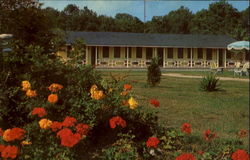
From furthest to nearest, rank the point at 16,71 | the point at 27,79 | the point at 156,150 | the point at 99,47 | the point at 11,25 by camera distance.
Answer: the point at 99,47, the point at 11,25, the point at 16,71, the point at 27,79, the point at 156,150

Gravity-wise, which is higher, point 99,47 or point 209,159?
point 99,47

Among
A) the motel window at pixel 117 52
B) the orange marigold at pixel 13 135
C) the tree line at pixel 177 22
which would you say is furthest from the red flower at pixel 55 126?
the motel window at pixel 117 52

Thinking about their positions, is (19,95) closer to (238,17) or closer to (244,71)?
(244,71)

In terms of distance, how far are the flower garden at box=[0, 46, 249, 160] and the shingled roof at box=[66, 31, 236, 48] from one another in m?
32.6

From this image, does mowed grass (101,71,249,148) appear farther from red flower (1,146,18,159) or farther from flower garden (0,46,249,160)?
red flower (1,146,18,159)

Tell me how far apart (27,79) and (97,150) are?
1423 millimetres

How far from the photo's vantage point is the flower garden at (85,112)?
16.9 ft

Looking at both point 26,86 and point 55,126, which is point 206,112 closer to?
point 26,86

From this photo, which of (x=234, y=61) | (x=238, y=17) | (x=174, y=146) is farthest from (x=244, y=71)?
(x=238, y=17)

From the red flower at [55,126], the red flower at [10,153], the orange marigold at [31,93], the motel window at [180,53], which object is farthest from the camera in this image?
the motel window at [180,53]

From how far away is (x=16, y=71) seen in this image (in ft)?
21.0

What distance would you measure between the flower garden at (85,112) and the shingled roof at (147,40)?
3260 centimetres

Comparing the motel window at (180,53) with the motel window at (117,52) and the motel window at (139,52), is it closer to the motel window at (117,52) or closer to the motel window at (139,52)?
the motel window at (139,52)

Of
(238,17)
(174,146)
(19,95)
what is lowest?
(174,146)
